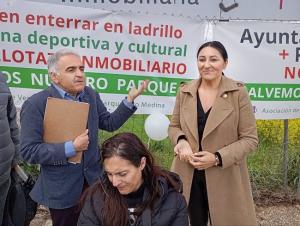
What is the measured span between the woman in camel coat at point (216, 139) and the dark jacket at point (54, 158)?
1.75 ft

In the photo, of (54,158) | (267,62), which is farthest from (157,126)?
(54,158)

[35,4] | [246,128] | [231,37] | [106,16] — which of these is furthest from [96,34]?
[246,128]

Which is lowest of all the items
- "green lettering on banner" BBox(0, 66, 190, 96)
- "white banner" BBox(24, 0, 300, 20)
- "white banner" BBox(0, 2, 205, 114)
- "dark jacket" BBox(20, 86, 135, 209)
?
"dark jacket" BBox(20, 86, 135, 209)

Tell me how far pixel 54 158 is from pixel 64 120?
0.77 ft

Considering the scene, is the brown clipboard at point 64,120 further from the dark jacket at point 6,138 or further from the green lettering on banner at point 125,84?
the green lettering on banner at point 125,84

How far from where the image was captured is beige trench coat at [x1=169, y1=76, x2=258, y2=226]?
2.50 m

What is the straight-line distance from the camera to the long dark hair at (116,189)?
6.46 feet

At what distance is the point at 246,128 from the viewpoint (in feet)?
8.38

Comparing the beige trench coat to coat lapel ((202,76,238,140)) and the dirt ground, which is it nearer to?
coat lapel ((202,76,238,140))

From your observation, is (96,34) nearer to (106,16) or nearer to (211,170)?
(106,16)

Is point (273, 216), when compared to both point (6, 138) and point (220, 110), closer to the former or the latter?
point (220, 110)

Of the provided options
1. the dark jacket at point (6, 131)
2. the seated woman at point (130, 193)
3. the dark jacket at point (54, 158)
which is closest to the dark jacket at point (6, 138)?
the dark jacket at point (6, 131)

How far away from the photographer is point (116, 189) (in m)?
2.04

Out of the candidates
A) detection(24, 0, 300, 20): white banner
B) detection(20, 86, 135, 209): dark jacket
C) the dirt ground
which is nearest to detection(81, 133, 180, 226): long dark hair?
detection(20, 86, 135, 209): dark jacket
